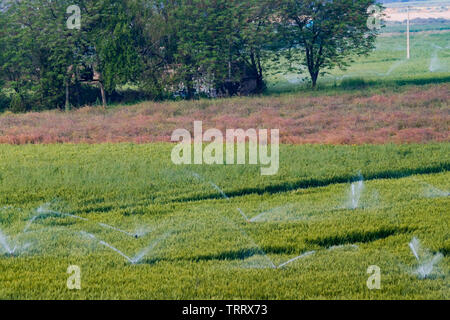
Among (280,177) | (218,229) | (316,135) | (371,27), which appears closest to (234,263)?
(218,229)

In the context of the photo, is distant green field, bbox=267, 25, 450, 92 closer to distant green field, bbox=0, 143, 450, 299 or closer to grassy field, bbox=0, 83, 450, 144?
grassy field, bbox=0, 83, 450, 144

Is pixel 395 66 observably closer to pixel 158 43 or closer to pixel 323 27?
pixel 323 27

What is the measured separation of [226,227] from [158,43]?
16564 mm

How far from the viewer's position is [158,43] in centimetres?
2209

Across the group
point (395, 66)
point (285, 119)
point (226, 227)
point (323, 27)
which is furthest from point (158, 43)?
point (226, 227)

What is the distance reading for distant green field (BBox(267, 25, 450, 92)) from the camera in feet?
75.9

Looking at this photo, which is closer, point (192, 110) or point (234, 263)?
point (234, 263)

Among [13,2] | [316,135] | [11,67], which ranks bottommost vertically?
[316,135]

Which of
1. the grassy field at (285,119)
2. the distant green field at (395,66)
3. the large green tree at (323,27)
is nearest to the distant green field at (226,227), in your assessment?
the grassy field at (285,119)

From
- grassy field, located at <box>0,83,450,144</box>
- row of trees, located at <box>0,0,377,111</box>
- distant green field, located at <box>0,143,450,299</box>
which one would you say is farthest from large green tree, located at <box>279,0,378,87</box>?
distant green field, located at <box>0,143,450,299</box>

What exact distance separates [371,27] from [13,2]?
14187mm

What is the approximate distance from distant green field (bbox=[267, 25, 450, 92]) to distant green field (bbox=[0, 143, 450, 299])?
516 inches
